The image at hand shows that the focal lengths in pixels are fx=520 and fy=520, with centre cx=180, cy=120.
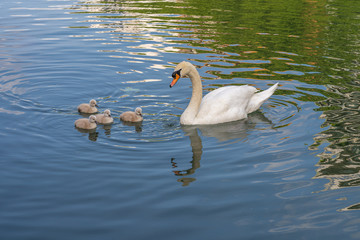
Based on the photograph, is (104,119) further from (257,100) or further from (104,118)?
(257,100)

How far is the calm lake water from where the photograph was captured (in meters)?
7.84

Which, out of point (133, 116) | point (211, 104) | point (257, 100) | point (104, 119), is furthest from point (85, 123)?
point (257, 100)

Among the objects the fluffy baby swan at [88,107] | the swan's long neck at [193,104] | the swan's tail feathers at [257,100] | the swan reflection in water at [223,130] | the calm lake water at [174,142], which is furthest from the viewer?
the swan's tail feathers at [257,100]

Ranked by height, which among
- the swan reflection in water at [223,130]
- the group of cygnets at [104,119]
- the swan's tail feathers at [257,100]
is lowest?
the swan reflection in water at [223,130]

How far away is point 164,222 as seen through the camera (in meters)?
7.71

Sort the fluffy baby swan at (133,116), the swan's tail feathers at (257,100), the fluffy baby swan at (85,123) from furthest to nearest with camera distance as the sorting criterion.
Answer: the swan's tail feathers at (257,100) → the fluffy baby swan at (133,116) → the fluffy baby swan at (85,123)

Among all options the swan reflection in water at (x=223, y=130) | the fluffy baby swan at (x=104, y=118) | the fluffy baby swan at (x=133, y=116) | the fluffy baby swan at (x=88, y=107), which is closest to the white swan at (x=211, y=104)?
the swan reflection in water at (x=223, y=130)

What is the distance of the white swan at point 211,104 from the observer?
12.1m

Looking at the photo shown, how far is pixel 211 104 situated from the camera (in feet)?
40.3

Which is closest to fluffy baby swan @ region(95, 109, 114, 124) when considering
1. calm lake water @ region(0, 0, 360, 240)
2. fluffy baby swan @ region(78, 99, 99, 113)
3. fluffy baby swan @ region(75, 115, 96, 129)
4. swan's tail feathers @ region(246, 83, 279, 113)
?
calm lake water @ region(0, 0, 360, 240)

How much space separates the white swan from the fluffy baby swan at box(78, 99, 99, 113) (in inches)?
83.9

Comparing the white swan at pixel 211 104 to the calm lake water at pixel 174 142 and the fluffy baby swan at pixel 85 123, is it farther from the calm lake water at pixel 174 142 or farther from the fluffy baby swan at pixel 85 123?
the fluffy baby swan at pixel 85 123

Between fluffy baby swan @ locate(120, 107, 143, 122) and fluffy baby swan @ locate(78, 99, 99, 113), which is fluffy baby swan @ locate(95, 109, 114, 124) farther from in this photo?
fluffy baby swan @ locate(78, 99, 99, 113)

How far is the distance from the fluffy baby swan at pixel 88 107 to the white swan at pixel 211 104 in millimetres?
2132
